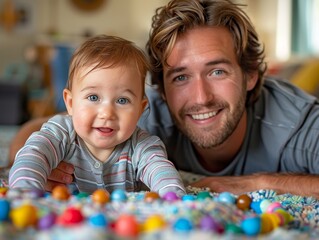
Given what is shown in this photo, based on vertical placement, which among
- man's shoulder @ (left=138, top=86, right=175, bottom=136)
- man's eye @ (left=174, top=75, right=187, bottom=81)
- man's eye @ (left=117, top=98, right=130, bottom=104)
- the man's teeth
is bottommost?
man's shoulder @ (left=138, top=86, right=175, bottom=136)

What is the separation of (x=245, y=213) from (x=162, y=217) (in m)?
0.23

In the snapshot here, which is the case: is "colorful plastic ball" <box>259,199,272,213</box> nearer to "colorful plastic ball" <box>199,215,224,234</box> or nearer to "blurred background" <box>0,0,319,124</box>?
"colorful plastic ball" <box>199,215,224,234</box>

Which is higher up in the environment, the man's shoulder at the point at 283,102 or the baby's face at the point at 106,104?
the baby's face at the point at 106,104

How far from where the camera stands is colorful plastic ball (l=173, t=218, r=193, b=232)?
2.14ft

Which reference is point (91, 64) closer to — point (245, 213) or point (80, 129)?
point (80, 129)

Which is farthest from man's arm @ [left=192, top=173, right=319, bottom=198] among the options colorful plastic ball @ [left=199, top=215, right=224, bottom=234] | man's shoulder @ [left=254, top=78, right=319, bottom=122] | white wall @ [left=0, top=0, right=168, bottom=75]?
white wall @ [left=0, top=0, right=168, bottom=75]

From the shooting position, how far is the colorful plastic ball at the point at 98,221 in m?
0.66

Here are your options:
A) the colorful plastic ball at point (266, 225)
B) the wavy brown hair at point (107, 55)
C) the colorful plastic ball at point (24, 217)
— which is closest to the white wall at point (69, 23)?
the wavy brown hair at point (107, 55)

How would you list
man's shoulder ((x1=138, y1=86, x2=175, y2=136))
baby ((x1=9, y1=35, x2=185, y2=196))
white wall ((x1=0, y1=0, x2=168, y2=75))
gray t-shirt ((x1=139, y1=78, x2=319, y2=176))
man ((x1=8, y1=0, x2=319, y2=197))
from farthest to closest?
white wall ((x1=0, y1=0, x2=168, y2=75))
man's shoulder ((x1=138, y1=86, x2=175, y2=136))
gray t-shirt ((x1=139, y1=78, x2=319, y2=176))
man ((x1=8, y1=0, x2=319, y2=197))
baby ((x1=9, y1=35, x2=185, y2=196))

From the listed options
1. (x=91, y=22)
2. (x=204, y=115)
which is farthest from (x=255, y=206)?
(x=91, y=22)

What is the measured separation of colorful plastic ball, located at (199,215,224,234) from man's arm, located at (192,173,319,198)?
0.73 m

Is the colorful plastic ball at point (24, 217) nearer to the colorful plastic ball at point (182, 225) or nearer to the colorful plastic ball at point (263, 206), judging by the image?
the colorful plastic ball at point (182, 225)

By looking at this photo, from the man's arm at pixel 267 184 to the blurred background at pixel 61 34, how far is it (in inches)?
159

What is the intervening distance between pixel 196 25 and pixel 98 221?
109cm
